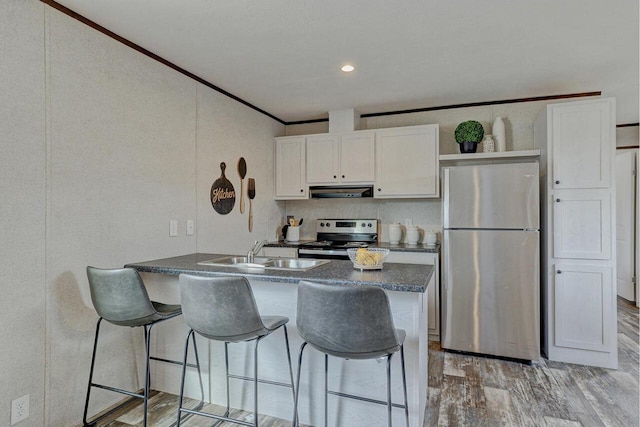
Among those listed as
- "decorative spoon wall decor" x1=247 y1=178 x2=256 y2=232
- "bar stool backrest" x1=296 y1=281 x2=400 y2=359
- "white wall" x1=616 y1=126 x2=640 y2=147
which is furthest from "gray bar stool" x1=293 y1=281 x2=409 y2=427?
"white wall" x1=616 y1=126 x2=640 y2=147

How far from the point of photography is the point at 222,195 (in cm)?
331

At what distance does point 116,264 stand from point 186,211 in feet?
2.35

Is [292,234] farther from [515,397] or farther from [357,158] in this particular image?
[515,397]

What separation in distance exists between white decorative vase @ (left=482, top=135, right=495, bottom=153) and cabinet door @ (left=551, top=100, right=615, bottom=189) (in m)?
0.55

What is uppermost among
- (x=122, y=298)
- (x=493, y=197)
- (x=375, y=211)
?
(x=493, y=197)

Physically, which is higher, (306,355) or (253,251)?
(253,251)

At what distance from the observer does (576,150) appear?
2924 millimetres

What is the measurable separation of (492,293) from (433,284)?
53 centimetres

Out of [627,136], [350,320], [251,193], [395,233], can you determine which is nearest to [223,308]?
[350,320]

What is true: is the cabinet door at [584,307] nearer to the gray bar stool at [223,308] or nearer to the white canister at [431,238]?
the white canister at [431,238]

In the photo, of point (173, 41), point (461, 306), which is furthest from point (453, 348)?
point (173, 41)

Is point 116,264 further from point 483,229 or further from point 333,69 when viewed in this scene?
point 483,229

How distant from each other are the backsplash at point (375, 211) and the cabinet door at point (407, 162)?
31 centimetres

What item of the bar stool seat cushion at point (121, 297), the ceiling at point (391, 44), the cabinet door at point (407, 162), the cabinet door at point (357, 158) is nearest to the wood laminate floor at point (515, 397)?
the bar stool seat cushion at point (121, 297)
